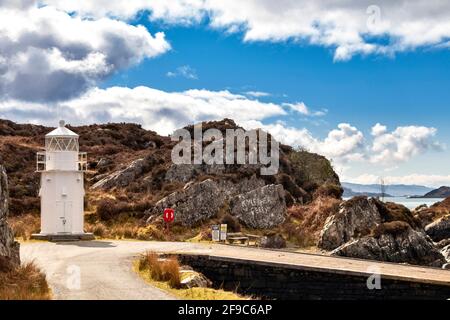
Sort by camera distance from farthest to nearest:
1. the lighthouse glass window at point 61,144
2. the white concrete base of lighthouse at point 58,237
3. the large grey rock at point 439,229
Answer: the large grey rock at point 439,229, the lighthouse glass window at point 61,144, the white concrete base of lighthouse at point 58,237

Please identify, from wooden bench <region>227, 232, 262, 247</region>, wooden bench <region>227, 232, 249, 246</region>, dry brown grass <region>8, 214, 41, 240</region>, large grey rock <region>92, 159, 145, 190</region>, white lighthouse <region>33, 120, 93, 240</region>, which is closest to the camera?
white lighthouse <region>33, 120, 93, 240</region>

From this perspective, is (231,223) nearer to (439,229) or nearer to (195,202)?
(195,202)

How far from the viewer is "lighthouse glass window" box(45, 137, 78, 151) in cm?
3241

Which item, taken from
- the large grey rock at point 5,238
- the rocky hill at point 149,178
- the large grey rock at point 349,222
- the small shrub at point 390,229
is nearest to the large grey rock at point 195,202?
the rocky hill at point 149,178

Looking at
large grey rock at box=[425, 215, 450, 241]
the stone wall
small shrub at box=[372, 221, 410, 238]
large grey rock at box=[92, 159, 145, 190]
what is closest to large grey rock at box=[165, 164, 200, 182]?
large grey rock at box=[92, 159, 145, 190]

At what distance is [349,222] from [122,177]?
22055 mm

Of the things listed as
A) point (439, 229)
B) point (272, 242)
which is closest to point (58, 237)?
point (272, 242)

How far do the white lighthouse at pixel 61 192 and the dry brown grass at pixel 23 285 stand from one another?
602 inches

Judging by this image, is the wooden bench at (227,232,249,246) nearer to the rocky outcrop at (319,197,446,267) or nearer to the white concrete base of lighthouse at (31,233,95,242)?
the rocky outcrop at (319,197,446,267)

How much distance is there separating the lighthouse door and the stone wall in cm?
1007

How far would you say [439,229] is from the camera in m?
46.5

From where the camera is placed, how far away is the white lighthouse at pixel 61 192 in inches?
1256

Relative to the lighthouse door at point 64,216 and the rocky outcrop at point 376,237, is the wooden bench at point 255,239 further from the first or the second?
the lighthouse door at point 64,216

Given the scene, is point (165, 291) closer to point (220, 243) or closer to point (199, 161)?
point (220, 243)
